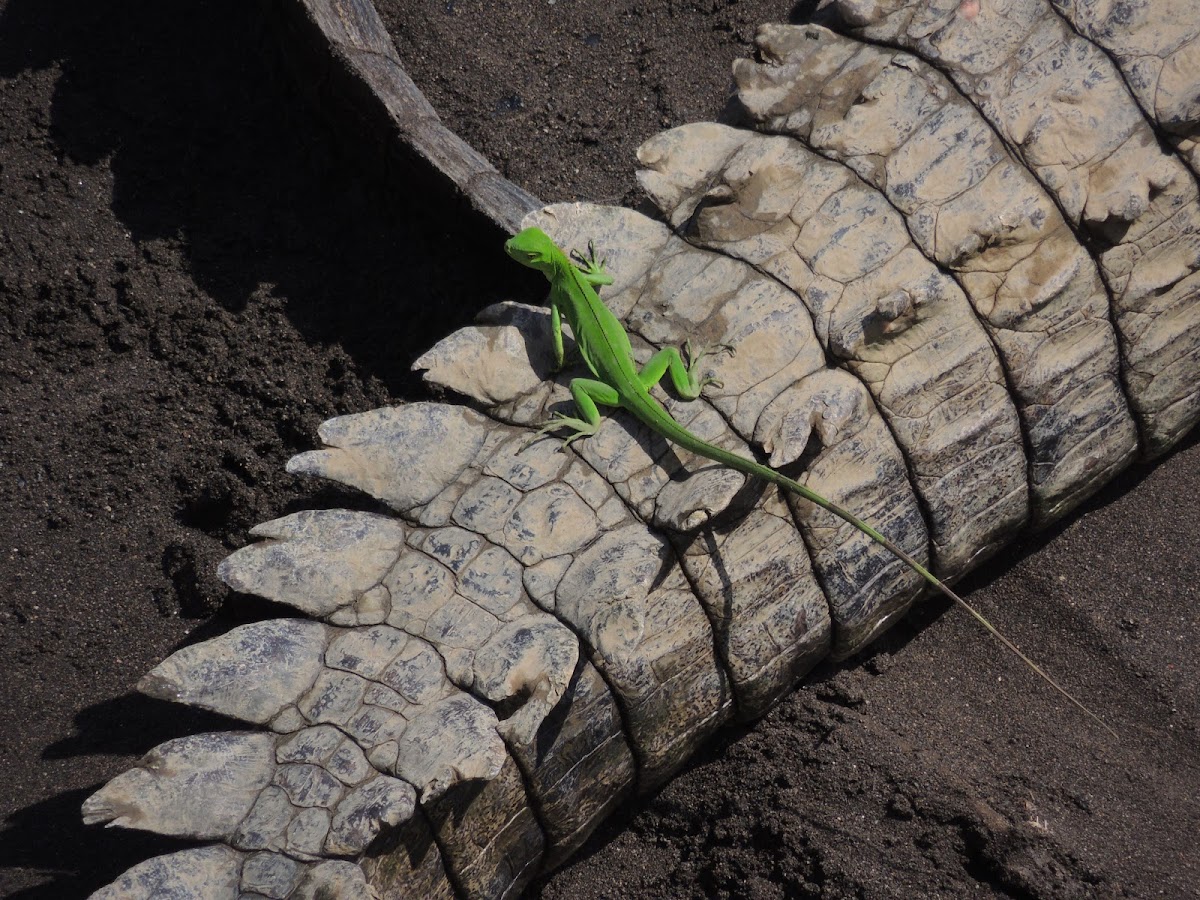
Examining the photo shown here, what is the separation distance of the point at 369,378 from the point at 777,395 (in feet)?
6.73

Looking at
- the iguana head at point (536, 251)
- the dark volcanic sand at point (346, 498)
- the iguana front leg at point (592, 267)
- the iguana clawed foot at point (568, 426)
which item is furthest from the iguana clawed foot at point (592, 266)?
the dark volcanic sand at point (346, 498)

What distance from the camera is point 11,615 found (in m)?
4.08

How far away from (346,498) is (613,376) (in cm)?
148

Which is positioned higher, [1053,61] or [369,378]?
[369,378]

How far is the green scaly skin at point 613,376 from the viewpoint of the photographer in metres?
3.29

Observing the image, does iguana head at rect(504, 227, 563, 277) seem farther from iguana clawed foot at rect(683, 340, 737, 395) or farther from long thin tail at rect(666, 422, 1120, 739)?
long thin tail at rect(666, 422, 1120, 739)

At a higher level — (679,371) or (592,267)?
(592,267)

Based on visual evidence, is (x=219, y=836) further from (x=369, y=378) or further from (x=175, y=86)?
(x=175, y=86)

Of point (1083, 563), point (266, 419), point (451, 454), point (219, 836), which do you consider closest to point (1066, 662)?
point (1083, 563)

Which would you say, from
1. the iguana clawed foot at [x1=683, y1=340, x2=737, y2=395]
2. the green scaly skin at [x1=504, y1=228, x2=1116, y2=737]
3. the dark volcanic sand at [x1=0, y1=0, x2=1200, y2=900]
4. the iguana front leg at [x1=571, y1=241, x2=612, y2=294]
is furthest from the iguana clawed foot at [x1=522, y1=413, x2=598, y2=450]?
the dark volcanic sand at [x1=0, y1=0, x2=1200, y2=900]

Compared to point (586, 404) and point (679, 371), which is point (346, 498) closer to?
point (586, 404)

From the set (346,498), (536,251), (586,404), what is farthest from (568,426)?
(346,498)

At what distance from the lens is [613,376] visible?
3.47 m

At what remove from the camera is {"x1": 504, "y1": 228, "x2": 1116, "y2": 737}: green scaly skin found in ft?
10.8
